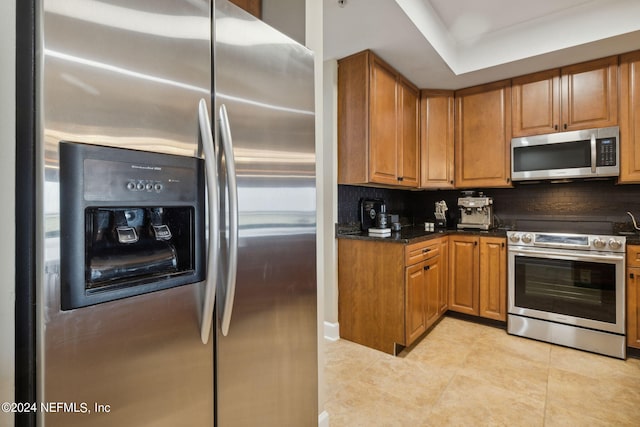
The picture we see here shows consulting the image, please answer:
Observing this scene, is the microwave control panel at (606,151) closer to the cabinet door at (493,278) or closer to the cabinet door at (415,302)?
→ the cabinet door at (493,278)

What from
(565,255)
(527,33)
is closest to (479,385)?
(565,255)

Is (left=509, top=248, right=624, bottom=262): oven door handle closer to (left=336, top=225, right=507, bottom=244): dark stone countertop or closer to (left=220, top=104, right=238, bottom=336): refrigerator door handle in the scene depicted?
(left=336, top=225, right=507, bottom=244): dark stone countertop

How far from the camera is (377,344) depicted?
2.42m

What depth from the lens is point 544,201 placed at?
3.07m

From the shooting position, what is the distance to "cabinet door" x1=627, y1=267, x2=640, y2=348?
224cm

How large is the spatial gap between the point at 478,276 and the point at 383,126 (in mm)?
1664

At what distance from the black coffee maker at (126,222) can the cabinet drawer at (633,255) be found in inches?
117

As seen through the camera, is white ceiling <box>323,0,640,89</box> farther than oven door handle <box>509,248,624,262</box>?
No

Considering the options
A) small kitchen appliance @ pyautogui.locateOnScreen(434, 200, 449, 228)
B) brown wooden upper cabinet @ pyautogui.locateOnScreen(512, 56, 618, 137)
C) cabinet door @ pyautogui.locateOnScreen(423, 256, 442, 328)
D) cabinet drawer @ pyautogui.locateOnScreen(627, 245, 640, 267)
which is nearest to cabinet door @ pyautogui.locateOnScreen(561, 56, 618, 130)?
brown wooden upper cabinet @ pyautogui.locateOnScreen(512, 56, 618, 137)

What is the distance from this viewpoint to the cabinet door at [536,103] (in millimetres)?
2730

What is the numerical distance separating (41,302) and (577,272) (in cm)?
321

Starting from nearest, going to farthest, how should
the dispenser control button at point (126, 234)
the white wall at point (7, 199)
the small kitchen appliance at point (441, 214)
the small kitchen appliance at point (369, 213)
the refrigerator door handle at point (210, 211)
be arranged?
the white wall at point (7, 199) → the dispenser control button at point (126, 234) → the refrigerator door handle at point (210, 211) → the small kitchen appliance at point (369, 213) → the small kitchen appliance at point (441, 214)

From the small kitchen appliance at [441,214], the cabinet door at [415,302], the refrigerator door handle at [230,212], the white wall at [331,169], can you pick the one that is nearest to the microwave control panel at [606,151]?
the small kitchen appliance at [441,214]

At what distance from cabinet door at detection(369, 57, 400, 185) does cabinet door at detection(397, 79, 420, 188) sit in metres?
0.10
